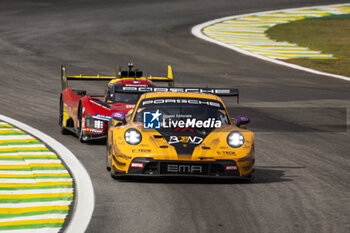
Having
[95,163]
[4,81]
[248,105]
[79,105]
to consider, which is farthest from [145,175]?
[4,81]

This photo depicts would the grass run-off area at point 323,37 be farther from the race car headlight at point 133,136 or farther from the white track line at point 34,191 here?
the white track line at point 34,191

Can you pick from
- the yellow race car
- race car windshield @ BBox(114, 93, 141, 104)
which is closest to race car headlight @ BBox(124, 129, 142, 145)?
the yellow race car

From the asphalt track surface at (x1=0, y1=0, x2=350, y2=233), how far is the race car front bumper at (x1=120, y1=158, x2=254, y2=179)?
0.58ft

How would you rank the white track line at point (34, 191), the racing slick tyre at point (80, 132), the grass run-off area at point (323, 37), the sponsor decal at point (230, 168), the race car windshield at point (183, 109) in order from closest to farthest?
the white track line at point (34, 191), the sponsor decal at point (230, 168), the race car windshield at point (183, 109), the racing slick tyre at point (80, 132), the grass run-off area at point (323, 37)

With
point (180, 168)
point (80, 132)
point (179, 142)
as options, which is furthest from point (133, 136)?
point (80, 132)

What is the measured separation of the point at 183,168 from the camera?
10.1 metres

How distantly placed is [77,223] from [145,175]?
2.46m

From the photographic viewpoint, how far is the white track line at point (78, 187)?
311 inches

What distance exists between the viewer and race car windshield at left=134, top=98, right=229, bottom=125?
36.5ft

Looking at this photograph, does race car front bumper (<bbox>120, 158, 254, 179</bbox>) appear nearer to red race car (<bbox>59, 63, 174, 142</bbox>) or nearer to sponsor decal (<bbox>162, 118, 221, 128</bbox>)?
sponsor decal (<bbox>162, 118, 221, 128</bbox>)

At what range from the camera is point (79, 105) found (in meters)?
14.4

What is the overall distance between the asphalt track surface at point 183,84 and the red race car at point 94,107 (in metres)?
0.31

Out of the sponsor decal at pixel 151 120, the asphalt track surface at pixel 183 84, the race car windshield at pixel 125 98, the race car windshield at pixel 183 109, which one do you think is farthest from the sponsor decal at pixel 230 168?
the race car windshield at pixel 125 98

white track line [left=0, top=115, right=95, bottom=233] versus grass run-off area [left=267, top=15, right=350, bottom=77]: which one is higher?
white track line [left=0, top=115, right=95, bottom=233]
